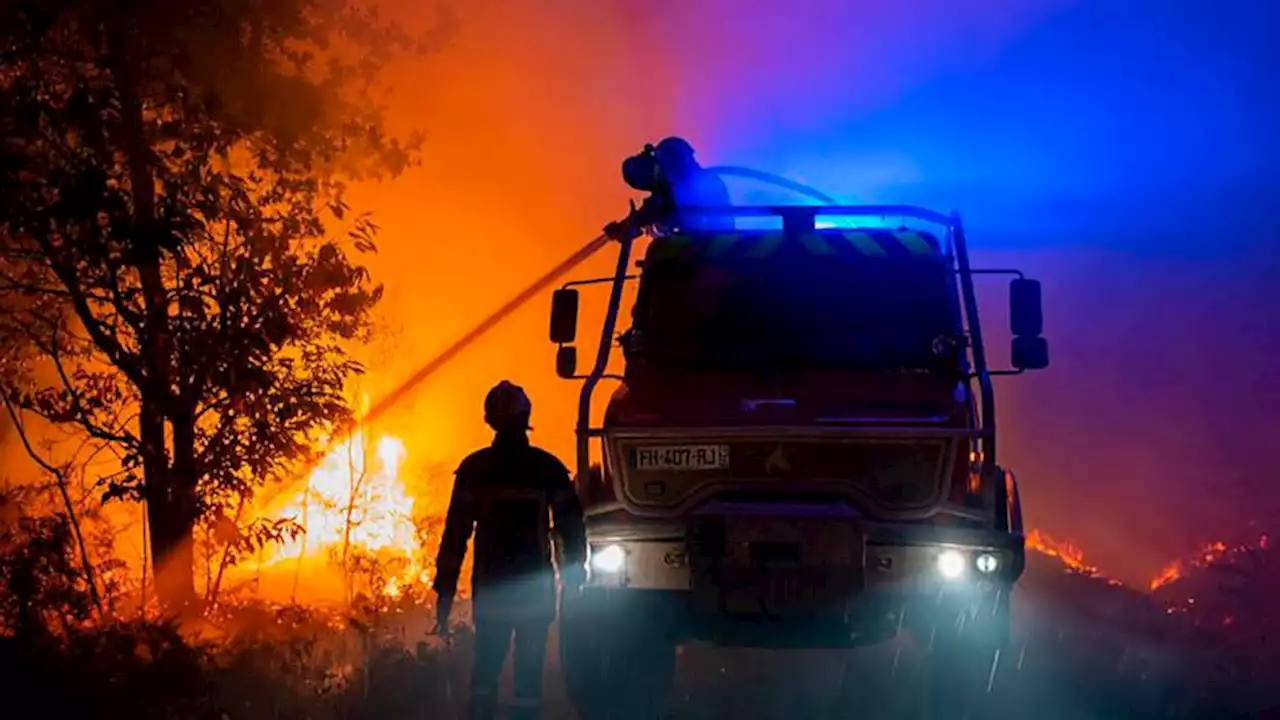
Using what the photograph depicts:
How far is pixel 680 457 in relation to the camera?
6.45 metres

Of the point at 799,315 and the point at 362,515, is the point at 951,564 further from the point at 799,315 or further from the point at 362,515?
the point at 362,515

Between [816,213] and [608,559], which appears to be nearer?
[608,559]

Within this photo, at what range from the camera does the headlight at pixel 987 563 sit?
603cm

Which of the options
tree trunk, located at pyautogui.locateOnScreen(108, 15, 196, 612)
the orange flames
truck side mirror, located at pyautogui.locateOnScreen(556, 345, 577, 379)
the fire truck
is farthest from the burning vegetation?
the orange flames

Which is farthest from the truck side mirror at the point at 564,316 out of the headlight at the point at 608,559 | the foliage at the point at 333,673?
the foliage at the point at 333,673

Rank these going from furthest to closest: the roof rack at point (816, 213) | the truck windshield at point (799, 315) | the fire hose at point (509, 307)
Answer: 1. the fire hose at point (509, 307)
2. the roof rack at point (816, 213)
3. the truck windshield at point (799, 315)

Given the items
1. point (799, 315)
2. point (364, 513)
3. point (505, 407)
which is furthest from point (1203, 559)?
point (505, 407)

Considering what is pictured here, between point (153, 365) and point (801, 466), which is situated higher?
point (153, 365)

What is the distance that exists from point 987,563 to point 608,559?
80.1 inches

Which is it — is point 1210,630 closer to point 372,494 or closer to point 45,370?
point 372,494

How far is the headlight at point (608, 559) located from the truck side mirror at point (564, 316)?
169cm

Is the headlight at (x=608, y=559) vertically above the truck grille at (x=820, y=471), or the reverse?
the truck grille at (x=820, y=471)

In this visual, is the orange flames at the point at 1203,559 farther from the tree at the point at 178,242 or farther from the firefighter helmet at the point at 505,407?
the firefighter helmet at the point at 505,407

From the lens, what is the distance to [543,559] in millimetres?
6070
